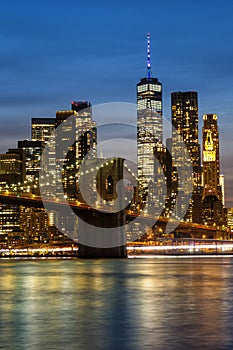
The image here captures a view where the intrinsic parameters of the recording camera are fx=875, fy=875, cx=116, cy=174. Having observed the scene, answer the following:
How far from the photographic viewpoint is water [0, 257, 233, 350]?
19.4m

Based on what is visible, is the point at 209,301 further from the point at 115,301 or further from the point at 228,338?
the point at 228,338

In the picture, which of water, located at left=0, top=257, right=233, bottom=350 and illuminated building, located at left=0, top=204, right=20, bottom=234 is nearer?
water, located at left=0, top=257, right=233, bottom=350

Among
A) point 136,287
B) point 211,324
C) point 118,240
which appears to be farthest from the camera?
point 118,240

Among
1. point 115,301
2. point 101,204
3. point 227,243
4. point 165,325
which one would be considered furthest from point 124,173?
point 165,325

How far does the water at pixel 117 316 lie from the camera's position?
1941 cm

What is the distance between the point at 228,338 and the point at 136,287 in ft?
63.0

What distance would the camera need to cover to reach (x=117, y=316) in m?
25.1

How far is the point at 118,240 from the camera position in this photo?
270 ft

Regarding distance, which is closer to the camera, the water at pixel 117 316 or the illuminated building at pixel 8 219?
the water at pixel 117 316

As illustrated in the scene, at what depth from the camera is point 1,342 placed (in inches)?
769

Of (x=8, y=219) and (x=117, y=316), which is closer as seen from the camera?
(x=117, y=316)

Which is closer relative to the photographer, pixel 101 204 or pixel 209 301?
pixel 209 301

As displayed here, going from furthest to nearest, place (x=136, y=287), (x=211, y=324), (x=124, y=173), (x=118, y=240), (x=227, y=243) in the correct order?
1. (x=227, y=243)
2. (x=124, y=173)
3. (x=118, y=240)
4. (x=136, y=287)
5. (x=211, y=324)

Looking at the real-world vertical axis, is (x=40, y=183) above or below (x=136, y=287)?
above
